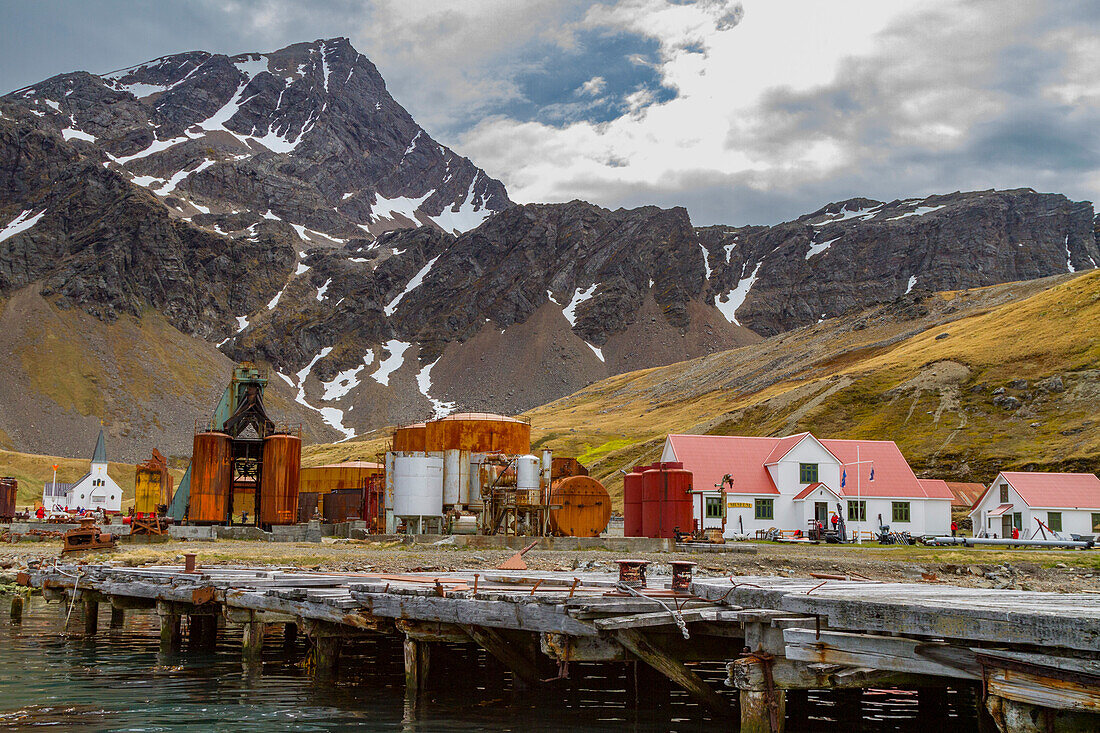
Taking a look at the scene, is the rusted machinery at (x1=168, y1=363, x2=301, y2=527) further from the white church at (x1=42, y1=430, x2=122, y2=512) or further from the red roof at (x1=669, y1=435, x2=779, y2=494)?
the white church at (x1=42, y1=430, x2=122, y2=512)

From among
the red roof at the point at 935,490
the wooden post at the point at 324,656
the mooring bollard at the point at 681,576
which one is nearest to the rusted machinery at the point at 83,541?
the wooden post at the point at 324,656

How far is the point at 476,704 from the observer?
17.6 meters

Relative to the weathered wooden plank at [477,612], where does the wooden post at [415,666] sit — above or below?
below

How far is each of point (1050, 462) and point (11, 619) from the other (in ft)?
260

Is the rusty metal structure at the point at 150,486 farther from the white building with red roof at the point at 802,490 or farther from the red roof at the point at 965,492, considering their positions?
the red roof at the point at 965,492

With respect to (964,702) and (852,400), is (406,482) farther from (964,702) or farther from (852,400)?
(852,400)

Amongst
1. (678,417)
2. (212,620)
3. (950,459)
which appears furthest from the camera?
(678,417)

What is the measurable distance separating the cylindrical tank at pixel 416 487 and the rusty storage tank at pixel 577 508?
6.81 m

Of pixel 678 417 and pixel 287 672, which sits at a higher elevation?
pixel 678 417

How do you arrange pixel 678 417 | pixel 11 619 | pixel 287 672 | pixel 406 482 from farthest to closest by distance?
→ pixel 678 417 → pixel 406 482 → pixel 11 619 → pixel 287 672

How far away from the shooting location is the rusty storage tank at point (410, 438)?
6384cm

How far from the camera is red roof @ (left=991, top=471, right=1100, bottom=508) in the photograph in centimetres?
6150

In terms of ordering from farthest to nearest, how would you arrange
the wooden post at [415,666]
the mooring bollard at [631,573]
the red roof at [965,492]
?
1. the red roof at [965,492]
2. the wooden post at [415,666]
3. the mooring bollard at [631,573]

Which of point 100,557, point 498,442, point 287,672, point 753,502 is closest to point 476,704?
point 287,672
